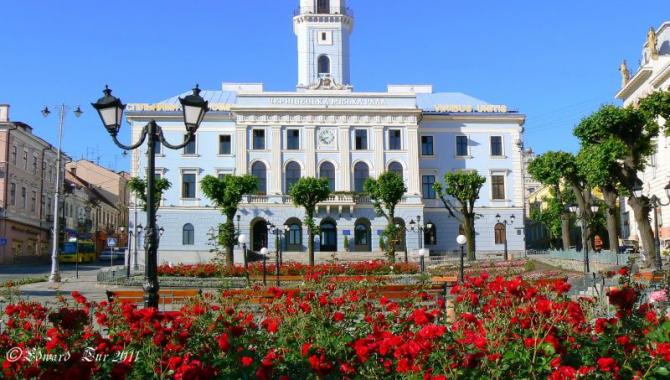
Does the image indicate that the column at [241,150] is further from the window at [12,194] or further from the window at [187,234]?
the window at [12,194]

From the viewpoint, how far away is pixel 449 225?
4931 centimetres

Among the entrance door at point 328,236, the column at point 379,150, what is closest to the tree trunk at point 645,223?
the column at point 379,150

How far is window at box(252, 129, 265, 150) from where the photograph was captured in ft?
157

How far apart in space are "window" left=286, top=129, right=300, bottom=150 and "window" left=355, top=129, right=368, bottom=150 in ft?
14.3

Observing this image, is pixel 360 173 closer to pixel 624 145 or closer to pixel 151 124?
pixel 624 145

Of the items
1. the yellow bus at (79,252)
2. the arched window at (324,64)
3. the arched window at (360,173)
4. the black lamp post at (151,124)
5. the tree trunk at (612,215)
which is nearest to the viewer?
the black lamp post at (151,124)

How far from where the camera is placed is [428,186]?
4991cm

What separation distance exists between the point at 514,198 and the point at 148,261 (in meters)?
43.6

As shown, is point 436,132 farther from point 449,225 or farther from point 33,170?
point 33,170

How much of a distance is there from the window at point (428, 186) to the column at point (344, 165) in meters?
5.99

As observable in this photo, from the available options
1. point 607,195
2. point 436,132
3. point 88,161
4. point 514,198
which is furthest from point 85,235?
point 607,195

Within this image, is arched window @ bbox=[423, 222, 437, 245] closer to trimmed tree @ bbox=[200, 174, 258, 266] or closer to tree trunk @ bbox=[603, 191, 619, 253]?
trimmed tree @ bbox=[200, 174, 258, 266]

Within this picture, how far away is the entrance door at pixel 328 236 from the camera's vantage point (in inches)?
1873

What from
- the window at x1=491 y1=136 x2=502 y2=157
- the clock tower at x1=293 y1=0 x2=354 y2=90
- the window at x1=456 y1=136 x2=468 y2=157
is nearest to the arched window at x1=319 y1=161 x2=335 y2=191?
the clock tower at x1=293 y1=0 x2=354 y2=90
